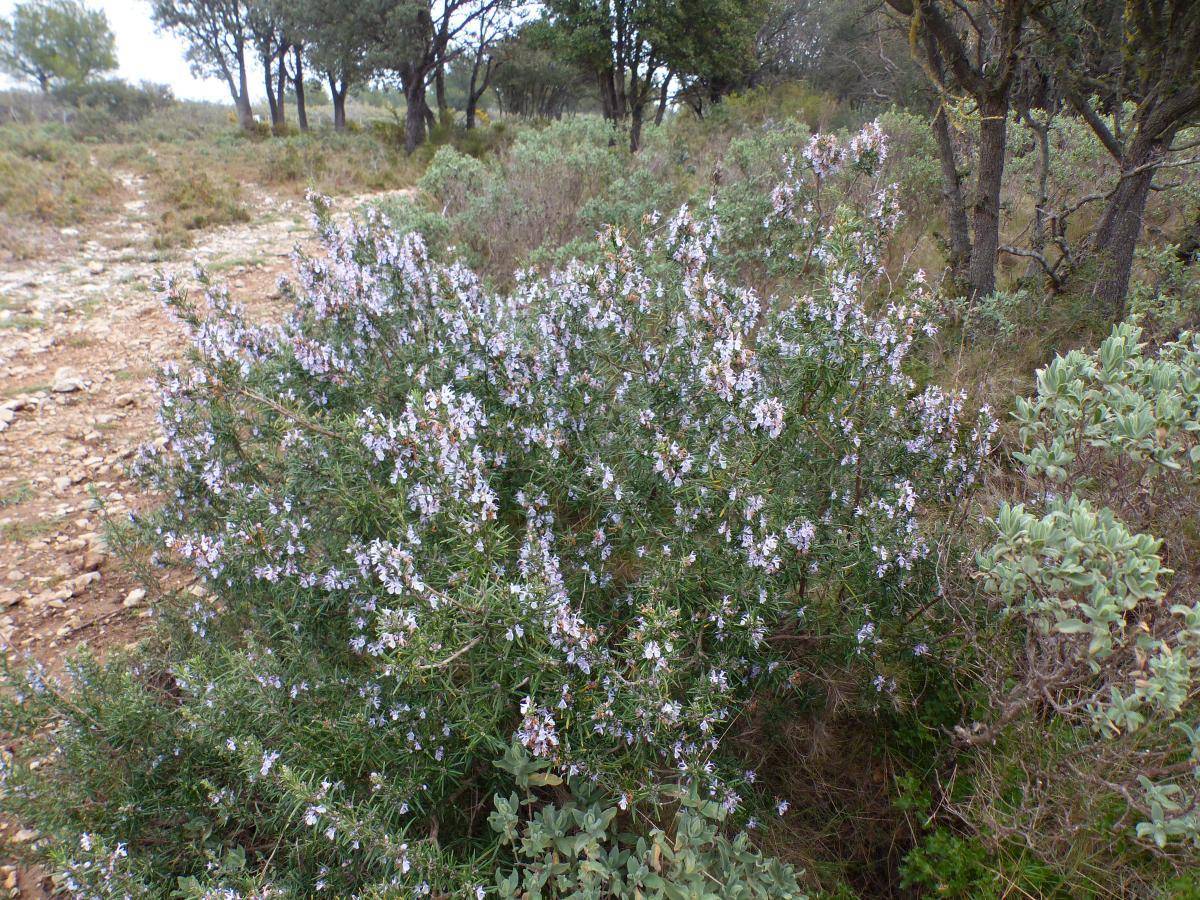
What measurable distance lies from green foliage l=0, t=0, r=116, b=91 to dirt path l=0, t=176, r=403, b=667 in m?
30.9

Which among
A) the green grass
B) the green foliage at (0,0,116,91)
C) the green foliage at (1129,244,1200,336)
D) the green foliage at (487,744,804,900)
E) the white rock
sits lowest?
the green grass

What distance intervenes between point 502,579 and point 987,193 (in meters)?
4.91

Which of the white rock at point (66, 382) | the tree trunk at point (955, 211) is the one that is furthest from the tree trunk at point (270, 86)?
the tree trunk at point (955, 211)

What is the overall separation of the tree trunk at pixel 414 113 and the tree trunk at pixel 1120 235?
701 inches

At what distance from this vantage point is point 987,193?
4820 millimetres

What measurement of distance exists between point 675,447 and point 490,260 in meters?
5.66

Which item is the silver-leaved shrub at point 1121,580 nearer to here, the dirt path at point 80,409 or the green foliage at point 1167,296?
the green foliage at point 1167,296

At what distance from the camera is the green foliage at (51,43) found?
1206 inches

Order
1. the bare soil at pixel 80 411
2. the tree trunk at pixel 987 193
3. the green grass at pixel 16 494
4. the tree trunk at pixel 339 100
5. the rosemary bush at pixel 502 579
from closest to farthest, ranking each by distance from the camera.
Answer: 1. the rosemary bush at pixel 502 579
2. the bare soil at pixel 80 411
3. the tree trunk at pixel 987 193
4. the green grass at pixel 16 494
5. the tree trunk at pixel 339 100

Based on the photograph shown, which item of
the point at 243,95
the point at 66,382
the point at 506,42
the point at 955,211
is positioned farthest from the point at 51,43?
the point at 955,211

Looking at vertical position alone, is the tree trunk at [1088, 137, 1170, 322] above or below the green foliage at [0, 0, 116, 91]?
below

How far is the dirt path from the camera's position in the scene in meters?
4.00

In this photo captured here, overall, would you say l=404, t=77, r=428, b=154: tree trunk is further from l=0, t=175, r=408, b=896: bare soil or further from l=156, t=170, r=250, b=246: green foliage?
l=0, t=175, r=408, b=896: bare soil

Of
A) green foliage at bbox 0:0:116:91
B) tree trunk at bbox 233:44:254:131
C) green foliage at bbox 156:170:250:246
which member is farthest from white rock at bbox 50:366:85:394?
green foliage at bbox 0:0:116:91
